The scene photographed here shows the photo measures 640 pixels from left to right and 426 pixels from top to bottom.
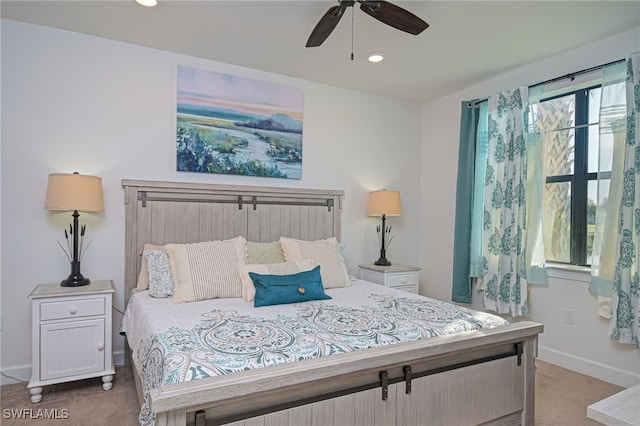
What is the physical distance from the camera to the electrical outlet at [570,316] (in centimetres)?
321

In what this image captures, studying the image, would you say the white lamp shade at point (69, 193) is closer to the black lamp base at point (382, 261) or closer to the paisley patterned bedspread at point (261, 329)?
the paisley patterned bedspread at point (261, 329)

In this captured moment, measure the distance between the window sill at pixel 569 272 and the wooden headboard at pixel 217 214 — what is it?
2021 mm

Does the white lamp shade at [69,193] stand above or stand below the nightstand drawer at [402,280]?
above

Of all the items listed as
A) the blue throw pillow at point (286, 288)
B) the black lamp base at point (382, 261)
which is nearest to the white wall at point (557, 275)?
the black lamp base at point (382, 261)

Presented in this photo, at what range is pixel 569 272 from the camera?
3.25 meters

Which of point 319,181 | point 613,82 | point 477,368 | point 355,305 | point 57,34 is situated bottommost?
point 477,368

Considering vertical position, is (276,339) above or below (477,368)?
above

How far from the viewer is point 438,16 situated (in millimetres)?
2676

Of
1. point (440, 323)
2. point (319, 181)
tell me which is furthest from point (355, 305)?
point (319, 181)

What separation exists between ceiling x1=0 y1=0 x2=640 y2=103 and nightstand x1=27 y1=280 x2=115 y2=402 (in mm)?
1959

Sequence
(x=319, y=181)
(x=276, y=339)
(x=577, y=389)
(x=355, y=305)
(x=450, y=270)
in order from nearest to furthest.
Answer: (x=276, y=339), (x=355, y=305), (x=577, y=389), (x=319, y=181), (x=450, y=270)

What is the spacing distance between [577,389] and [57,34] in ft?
15.7

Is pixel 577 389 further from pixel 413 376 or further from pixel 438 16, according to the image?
pixel 438 16

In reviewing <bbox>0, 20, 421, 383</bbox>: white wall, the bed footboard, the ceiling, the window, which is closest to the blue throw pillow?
the bed footboard
